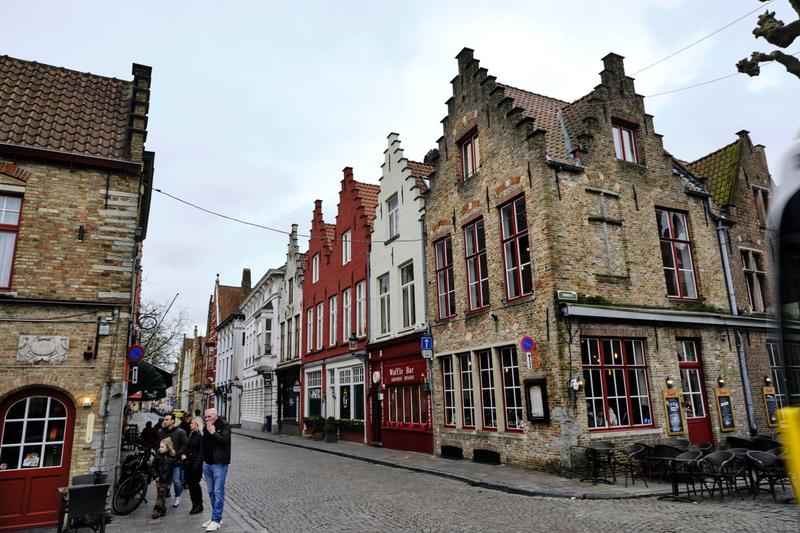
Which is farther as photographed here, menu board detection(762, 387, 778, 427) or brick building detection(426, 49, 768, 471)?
menu board detection(762, 387, 778, 427)

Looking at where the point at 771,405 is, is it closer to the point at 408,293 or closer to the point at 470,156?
the point at 470,156

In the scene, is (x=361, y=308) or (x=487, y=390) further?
(x=361, y=308)

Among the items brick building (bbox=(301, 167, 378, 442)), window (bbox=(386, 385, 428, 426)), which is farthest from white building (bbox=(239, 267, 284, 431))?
window (bbox=(386, 385, 428, 426))

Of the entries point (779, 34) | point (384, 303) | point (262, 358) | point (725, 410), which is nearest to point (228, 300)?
point (262, 358)

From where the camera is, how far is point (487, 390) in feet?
49.6

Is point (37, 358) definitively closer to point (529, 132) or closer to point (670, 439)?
point (529, 132)

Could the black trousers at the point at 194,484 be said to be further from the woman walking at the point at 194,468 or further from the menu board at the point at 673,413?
the menu board at the point at 673,413

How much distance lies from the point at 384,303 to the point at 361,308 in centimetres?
240

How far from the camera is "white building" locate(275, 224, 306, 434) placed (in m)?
30.8

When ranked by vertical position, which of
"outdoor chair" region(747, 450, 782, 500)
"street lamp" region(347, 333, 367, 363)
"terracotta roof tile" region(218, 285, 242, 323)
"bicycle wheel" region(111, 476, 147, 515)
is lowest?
"bicycle wheel" region(111, 476, 147, 515)

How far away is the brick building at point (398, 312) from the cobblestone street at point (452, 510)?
5.53 meters

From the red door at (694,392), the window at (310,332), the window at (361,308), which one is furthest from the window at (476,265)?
the window at (310,332)

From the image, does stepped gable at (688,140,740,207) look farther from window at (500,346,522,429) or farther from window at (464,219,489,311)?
window at (500,346,522,429)

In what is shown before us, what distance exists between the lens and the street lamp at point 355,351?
22188mm
